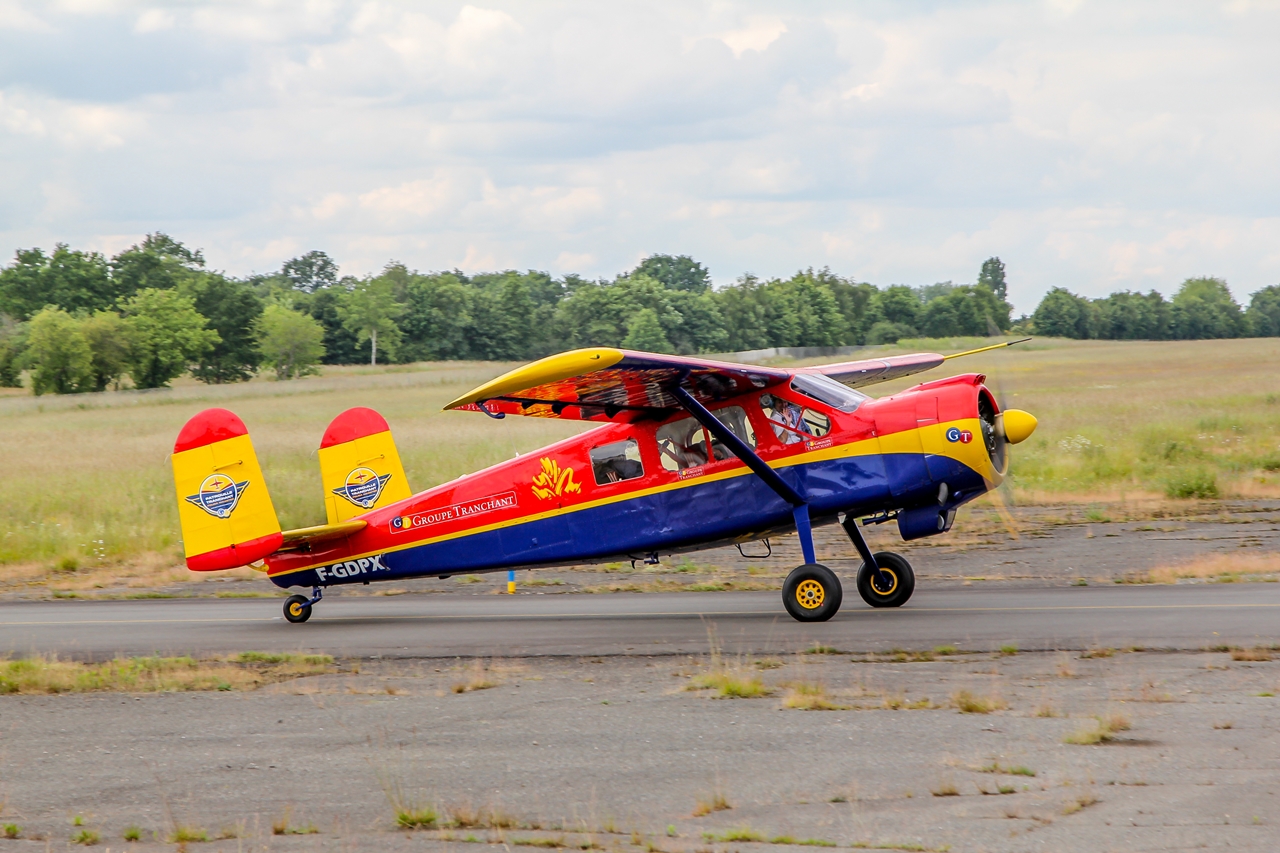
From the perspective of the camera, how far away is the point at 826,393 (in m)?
13.7

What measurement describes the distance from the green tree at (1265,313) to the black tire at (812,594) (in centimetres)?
13729

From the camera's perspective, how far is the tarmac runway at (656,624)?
40.2ft

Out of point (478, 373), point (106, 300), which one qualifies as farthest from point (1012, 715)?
point (106, 300)

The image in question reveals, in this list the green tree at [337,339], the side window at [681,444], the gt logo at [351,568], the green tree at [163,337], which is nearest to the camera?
the side window at [681,444]

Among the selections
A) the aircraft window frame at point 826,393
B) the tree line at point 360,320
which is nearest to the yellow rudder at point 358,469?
the aircraft window frame at point 826,393

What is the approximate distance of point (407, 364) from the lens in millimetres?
106438

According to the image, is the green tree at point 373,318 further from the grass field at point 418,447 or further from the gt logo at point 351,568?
the gt logo at point 351,568

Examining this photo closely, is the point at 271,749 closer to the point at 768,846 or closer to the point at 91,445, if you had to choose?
the point at 768,846

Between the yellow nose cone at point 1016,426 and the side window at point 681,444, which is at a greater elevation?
the side window at point 681,444

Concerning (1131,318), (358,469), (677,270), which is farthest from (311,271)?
(358,469)

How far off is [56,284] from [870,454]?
369 feet

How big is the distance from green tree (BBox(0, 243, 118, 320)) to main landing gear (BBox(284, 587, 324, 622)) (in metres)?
103

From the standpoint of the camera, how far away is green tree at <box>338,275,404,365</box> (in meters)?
108

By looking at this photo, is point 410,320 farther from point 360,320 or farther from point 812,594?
point 812,594
